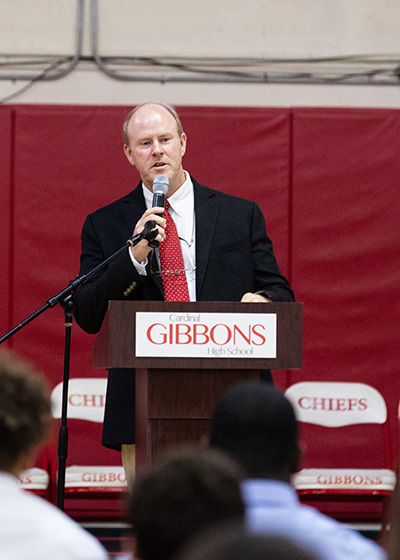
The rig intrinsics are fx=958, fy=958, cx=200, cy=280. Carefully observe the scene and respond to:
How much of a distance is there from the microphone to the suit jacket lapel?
242 mm

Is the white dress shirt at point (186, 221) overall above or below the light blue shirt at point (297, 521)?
above

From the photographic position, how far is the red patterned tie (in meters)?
3.12

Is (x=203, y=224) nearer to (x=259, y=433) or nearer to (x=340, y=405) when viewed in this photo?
(x=259, y=433)

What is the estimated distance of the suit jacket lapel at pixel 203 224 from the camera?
10.5 ft

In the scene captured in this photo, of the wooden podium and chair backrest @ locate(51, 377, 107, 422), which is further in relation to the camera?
chair backrest @ locate(51, 377, 107, 422)

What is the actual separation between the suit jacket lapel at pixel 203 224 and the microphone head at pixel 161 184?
0.25 meters

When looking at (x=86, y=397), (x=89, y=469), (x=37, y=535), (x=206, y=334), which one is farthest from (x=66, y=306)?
(x=86, y=397)

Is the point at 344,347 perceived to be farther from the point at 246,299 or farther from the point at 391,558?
the point at 391,558

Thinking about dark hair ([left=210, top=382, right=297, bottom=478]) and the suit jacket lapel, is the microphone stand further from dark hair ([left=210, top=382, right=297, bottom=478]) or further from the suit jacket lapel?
dark hair ([left=210, top=382, right=297, bottom=478])

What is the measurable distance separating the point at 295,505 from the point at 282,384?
4.25 meters

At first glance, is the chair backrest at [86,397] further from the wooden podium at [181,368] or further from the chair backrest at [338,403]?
the wooden podium at [181,368]

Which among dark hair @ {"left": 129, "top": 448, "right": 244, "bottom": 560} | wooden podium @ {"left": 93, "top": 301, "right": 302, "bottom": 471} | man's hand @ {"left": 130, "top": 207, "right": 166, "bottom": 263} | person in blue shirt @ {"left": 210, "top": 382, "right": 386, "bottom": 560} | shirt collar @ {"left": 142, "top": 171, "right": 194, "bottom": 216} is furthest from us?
shirt collar @ {"left": 142, "top": 171, "right": 194, "bottom": 216}

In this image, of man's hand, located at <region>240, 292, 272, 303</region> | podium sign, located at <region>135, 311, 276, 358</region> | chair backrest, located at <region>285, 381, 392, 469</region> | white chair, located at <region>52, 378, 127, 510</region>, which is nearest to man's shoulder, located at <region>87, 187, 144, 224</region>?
man's hand, located at <region>240, 292, 272, 303</region>

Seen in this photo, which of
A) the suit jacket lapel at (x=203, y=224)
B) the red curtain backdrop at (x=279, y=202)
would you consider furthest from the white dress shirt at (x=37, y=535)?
the red curtain backdrop at (x=279, y=202)
